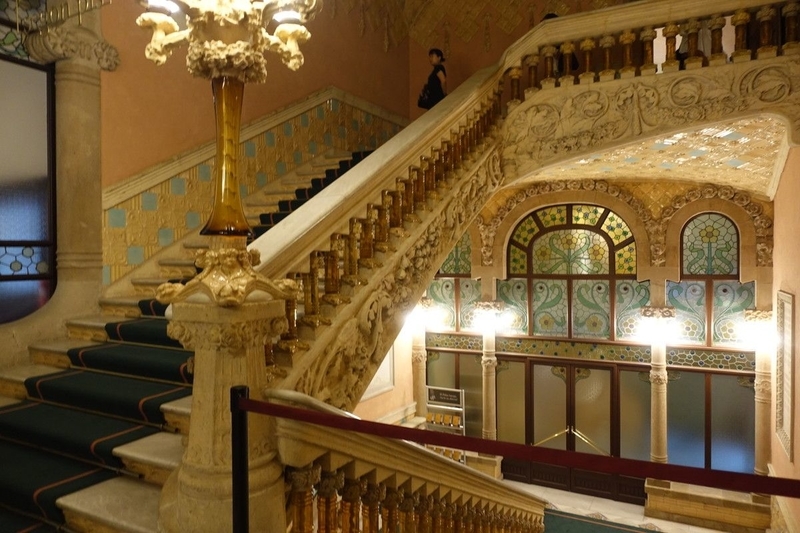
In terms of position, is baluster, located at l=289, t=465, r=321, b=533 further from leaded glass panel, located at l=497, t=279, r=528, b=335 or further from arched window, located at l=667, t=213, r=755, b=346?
arched window, located at l=667, t=213, r=755, b=346

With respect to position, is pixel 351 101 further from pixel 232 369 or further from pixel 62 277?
pixel 232 369

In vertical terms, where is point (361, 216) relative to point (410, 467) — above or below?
above

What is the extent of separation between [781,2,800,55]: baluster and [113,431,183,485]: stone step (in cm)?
461

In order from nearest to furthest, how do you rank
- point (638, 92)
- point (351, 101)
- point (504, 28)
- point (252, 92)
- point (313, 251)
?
point (313, 251), point (638, 92), point (252, 92), point (351, 101), point (504, 28)

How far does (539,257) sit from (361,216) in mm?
6151

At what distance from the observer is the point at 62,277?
147 inches

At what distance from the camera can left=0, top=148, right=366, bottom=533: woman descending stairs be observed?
205 centimetres

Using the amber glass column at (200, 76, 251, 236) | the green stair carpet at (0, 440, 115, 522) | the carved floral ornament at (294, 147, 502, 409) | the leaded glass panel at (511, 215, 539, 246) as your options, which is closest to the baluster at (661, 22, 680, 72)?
the carved floral ornament at (294, 147, 502, 409)

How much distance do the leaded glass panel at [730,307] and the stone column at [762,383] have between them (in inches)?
12.7

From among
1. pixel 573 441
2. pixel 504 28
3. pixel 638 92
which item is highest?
pixel 504 28

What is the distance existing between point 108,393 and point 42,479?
0.49m

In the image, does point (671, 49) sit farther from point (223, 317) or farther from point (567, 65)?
point (223, 317)

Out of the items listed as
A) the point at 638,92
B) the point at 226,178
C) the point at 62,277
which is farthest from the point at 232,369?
the point at 638,92

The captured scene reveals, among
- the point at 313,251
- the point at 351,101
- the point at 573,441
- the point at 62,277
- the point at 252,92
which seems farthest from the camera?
the point at 573,441
